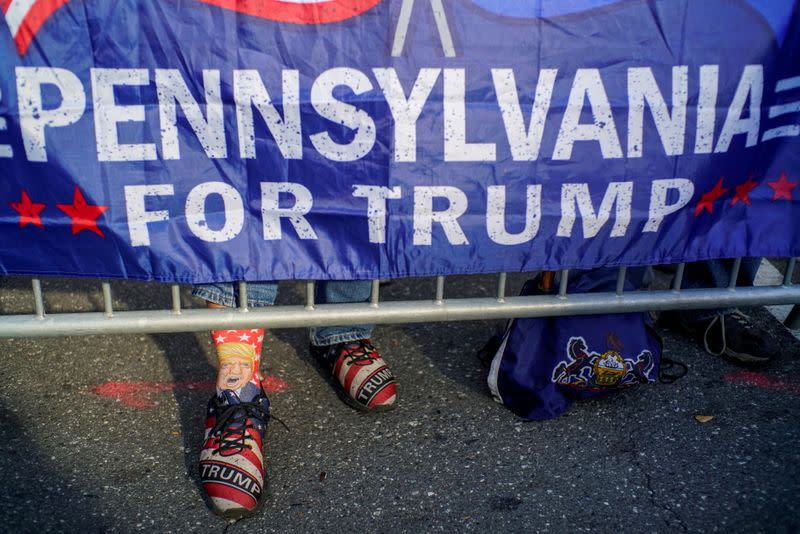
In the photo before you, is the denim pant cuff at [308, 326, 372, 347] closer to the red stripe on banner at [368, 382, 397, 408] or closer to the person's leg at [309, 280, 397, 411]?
the person's leg at [309, 280, 397, 411]

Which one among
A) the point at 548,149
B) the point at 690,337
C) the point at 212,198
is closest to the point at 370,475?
the point at 212,198

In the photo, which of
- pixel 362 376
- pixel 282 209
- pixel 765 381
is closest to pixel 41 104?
pixel 282 209

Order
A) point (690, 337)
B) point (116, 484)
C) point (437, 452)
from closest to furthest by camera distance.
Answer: point (116, 484) < point (437, 452) < point (690, 337)

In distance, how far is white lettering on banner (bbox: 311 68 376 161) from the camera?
87.1 inches

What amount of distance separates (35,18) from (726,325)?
261 centimetres

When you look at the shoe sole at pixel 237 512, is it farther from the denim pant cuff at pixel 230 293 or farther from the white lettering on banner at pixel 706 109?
the white lettering on banner at pixel 706 109

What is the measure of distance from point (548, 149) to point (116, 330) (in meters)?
1.42

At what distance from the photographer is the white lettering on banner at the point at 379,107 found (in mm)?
2143

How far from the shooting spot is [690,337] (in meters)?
3.21

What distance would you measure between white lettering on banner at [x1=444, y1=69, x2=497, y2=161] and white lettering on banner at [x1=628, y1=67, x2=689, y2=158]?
449 mm

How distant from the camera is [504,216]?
7.98 ft

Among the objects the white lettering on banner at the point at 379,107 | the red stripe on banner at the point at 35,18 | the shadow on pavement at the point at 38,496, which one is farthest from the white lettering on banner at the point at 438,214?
the shadow on pavement at the point at 38,496

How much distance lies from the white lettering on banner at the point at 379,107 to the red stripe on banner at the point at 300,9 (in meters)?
0.14

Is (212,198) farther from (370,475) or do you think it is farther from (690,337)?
(690,337)
